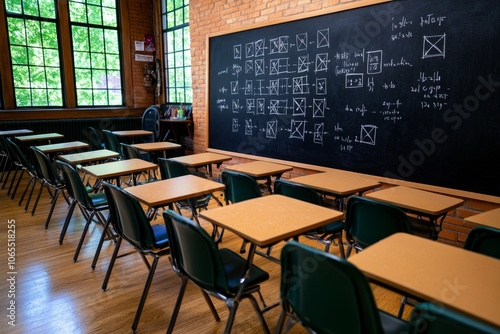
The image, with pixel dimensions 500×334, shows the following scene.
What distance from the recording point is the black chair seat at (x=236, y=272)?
70.3 inches

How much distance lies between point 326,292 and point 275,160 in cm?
366

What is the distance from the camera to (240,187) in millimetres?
2977

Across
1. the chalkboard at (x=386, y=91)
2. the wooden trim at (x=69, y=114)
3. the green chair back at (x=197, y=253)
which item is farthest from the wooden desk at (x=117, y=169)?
the wooden trim at (x=69, y=114)

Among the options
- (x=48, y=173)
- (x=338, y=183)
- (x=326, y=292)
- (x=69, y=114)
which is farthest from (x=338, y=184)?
(x=69, y=114)

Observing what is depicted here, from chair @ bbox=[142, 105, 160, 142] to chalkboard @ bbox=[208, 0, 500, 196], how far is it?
242cm

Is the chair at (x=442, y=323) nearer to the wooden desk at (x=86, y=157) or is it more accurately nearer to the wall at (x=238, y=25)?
the wall at (x=238, y=25)

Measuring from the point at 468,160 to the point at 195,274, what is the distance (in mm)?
2605

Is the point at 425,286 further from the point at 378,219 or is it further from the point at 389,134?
the point at 389,134

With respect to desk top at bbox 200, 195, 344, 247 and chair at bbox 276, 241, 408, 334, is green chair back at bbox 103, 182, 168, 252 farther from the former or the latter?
chair at bbox 276, 241, 408, 334

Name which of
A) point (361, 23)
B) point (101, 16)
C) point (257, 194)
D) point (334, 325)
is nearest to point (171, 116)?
point (101, 16)

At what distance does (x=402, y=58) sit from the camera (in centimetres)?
349

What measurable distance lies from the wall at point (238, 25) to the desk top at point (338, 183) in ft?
3.39

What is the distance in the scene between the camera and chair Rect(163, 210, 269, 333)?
161 cm

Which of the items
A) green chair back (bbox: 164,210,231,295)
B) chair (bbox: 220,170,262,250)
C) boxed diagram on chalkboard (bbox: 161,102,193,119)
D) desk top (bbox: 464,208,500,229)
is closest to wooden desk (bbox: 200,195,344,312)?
green chair back (bbox: 164,210,231,295)
